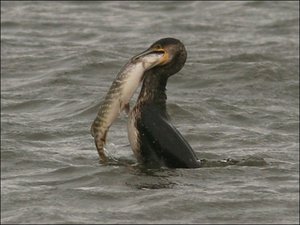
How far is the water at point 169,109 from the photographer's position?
11125mm

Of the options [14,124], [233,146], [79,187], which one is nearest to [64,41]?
[14,124]

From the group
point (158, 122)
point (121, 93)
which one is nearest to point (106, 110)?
point (121, 93)

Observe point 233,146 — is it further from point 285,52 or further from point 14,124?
point 285,52

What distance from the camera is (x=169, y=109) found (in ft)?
52.6

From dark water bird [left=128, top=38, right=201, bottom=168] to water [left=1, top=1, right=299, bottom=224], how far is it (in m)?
0.13

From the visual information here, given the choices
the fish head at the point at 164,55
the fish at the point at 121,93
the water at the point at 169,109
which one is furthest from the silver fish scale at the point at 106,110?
the water at the point at 169,109

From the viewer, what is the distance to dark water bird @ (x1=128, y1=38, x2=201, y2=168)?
1185 cm

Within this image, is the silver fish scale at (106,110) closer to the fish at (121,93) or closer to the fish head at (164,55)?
the fish at (121,93)

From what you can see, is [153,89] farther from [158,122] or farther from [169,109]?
[169,109]

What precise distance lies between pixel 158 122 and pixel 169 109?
4.15 m

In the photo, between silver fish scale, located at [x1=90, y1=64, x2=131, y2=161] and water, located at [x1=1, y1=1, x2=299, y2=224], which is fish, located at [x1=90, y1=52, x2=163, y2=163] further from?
water, located at [x1=1, y1=1, x2=299, y2=224]

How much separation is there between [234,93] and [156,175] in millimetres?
5535

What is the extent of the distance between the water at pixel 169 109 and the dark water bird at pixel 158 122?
0.13 meters

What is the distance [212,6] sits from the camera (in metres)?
22.7
